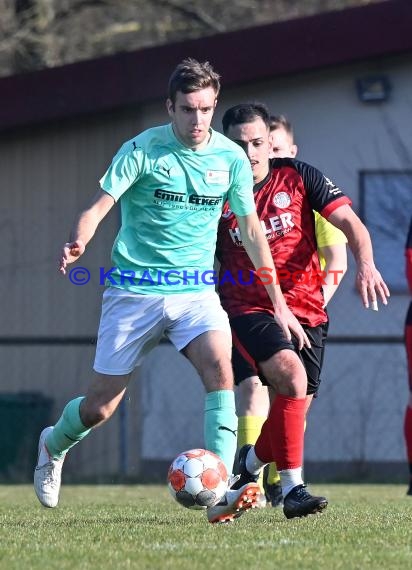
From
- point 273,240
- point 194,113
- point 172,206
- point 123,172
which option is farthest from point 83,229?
point 273,240

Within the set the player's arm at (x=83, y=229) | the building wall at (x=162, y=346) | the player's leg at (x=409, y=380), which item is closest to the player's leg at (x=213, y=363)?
the player's arm at (x=83, y=229)

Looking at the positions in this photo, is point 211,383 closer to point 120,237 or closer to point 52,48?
point 120,237

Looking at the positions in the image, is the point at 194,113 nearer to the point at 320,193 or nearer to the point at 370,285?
the point at 320,193

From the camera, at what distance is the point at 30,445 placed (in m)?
14.2

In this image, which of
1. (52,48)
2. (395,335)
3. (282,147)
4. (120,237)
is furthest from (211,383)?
(52,48)

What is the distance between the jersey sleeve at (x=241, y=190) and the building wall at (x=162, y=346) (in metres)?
7.35

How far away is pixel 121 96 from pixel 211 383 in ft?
27.0

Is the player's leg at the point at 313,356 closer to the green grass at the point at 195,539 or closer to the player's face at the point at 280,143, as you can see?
the green grass at the point at 195,539

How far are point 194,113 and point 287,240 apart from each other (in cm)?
111

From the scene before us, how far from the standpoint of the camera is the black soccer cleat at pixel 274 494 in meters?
7.79

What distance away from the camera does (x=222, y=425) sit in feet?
20.4

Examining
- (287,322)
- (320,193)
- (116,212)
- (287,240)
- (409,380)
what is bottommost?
(409,380)

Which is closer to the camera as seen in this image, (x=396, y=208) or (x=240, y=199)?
(x=240, y=199)

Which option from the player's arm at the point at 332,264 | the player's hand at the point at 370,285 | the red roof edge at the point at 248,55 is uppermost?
the red roof edge at the point at 248,55
